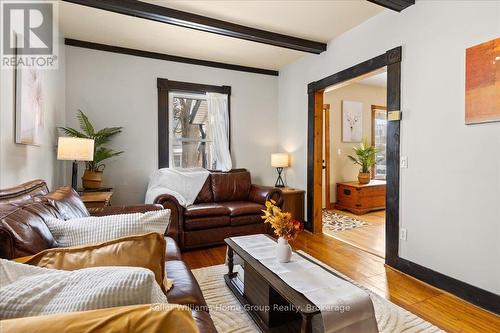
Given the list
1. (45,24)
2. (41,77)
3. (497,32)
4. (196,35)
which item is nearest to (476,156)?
(497,32)

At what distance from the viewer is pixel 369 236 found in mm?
3588

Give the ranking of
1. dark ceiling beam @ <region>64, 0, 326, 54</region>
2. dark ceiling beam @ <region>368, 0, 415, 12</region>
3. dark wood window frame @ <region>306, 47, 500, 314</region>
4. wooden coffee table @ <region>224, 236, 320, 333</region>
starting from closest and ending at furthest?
1. wooden coffee table @ <region>224, 236, 320, 333</region>
2. dark wood window frame @ <region>306, 47, 500, 314</region>
3. dark ceiling beam @ <region>368, 0, 415, 12</region>
4. dark ceiling beam @ <region>64, 0, 326, 54</region>

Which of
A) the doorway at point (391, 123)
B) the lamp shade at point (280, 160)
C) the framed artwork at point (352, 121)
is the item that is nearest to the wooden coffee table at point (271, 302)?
the doorway at point (391, 123)

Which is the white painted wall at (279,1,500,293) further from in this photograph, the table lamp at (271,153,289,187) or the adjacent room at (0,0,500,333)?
the table lamp at (271,153,289,187)

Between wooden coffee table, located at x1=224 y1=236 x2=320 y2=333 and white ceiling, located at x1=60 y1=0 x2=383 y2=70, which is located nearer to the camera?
wooden coffee table, located at x1=224 y1=236 x2=320 y2=333

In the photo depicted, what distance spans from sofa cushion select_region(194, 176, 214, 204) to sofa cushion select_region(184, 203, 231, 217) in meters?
0.46

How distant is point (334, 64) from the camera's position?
340 cm

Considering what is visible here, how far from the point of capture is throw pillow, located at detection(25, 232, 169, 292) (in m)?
0.90

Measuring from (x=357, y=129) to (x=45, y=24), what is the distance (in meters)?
5.29

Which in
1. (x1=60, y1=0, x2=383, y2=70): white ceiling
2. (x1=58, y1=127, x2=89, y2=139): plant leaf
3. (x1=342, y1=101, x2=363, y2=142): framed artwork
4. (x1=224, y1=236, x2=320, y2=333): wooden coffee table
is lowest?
(x1=224, y1=236, x2=320, y2=333): wooden coffee table

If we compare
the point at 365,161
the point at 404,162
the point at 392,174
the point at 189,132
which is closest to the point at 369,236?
the point at 392,174

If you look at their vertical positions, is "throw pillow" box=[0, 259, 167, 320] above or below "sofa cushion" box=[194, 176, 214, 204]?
above

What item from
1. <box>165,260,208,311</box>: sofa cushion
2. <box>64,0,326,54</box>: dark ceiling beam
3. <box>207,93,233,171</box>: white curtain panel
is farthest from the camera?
<box>207,93,233,171</box>: white curtain panel

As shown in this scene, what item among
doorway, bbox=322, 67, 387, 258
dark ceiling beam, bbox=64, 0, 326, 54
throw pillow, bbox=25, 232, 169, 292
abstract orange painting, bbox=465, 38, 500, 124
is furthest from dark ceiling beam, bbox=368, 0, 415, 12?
throw pillow, bbox=25, 232, 169, 292
